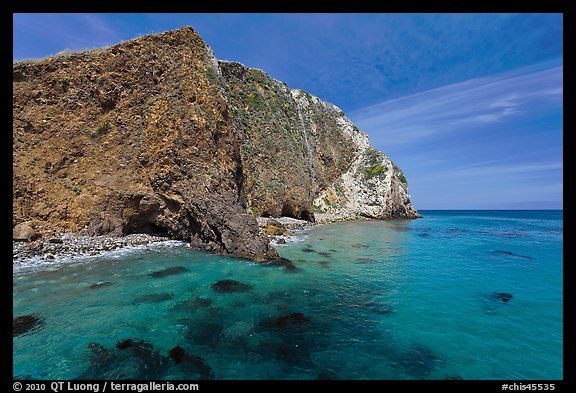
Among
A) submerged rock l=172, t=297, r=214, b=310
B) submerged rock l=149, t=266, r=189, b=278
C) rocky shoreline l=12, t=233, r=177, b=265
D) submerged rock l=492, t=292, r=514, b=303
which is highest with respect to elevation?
rocky shoreline l=12, t=233, r=177, b=265

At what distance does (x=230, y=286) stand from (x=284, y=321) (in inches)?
191

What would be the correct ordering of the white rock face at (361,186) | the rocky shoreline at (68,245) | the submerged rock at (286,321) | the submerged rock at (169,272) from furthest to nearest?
the white rock face at (361,186) → the rocky shoreline at (68,245) → the submerged rock at (169,272) → the submerged rock at (286,321)

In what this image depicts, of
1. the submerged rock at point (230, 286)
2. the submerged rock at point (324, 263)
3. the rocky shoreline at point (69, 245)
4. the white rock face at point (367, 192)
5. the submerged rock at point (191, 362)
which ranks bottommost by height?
the submerged rock at point (191, 362)

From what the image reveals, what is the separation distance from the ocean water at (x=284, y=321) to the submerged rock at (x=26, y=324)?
189 millimetres

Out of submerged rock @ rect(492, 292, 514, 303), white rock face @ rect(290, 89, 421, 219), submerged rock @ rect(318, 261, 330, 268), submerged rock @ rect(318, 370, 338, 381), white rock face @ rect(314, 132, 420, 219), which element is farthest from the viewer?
white rock face @ rect(290, 89, 421, 219)

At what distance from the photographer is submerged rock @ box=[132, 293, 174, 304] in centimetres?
1186

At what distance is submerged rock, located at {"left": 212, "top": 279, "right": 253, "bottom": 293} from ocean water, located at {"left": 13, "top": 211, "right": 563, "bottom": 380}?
0.14 metres

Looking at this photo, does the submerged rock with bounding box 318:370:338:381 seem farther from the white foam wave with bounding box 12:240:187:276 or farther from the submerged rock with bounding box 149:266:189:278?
the white foam wave with bounding box 12:240:187:276

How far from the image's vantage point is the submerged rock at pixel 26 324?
9.04 m

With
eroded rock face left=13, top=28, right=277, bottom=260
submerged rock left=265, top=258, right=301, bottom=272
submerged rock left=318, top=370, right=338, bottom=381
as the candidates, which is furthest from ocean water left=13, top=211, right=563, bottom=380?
eroded rock face left=13, top=28, right=277, bottom=260

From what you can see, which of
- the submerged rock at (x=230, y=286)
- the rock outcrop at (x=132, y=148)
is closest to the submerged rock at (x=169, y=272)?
the submerged rock at (x=230, y=286)

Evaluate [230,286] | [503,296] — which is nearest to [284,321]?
[230,286]

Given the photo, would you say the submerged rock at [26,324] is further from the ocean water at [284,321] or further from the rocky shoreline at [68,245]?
the rocky shoreline at [68,245]

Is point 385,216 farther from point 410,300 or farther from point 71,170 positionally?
point 71,170
